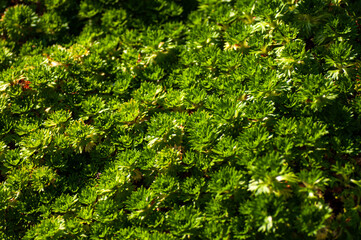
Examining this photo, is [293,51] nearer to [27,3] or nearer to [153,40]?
[153,40]

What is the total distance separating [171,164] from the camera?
102 inches

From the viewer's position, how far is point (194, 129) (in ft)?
8.62

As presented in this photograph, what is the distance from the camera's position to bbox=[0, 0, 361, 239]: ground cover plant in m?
2.27

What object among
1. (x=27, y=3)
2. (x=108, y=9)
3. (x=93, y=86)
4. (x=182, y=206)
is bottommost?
(x=182, y=206)

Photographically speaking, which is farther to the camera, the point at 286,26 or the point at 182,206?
the point at 286,26

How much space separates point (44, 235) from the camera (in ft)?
7.77

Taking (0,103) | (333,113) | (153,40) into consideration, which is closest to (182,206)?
(333,113)

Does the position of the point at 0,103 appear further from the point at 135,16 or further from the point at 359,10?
the point at 359,10

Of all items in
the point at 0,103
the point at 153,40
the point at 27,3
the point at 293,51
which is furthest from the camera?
A: the point at 27,3

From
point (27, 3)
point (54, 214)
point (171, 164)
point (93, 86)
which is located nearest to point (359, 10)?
point (171, 164)

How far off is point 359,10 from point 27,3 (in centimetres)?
398

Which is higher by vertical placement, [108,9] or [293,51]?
[108,9]

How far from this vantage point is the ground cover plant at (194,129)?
2.27 m

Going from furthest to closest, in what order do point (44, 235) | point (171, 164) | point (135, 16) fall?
point (135, 16) < point (171, 164) < point (44, 235)
